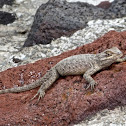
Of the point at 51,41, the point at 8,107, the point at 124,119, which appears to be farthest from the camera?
the point at 51,41

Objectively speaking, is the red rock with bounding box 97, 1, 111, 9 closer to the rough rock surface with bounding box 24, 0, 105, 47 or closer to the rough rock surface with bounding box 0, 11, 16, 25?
the rough rock surface with bounding box 24, 0, 105, 47

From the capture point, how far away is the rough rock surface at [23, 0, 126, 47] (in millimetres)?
6426

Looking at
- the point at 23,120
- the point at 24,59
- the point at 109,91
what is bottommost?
the point at 24,59

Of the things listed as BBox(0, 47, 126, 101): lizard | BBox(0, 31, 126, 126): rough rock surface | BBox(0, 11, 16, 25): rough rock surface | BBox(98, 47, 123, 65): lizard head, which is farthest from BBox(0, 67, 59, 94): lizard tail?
BBox(0, 11, 16, 25): rough rock surface

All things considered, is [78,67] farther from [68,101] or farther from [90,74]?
[68,101]

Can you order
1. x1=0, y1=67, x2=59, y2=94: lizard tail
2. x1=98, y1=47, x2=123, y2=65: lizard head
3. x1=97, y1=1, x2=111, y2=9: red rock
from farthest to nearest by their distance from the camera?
1. x1=97, y1=1, x2=111, y2=9: red rock
2. x1=0, y1=67, x2=59, y2=94: lizard tail
3. x1=98, y1=47, x2=123, y2=65: lizard head

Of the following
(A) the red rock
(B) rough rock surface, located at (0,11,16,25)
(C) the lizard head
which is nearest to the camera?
(C) the lizard head

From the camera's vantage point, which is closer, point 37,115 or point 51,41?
point 37,115

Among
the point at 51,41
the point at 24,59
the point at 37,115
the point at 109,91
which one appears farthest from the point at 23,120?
the point at 51,41

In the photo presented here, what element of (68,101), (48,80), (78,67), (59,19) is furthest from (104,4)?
(68,101)

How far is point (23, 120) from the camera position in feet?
12.1

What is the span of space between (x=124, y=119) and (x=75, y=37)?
10.6 feet

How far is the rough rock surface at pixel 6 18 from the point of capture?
7912mm

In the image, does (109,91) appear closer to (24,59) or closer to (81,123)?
(81,123)
